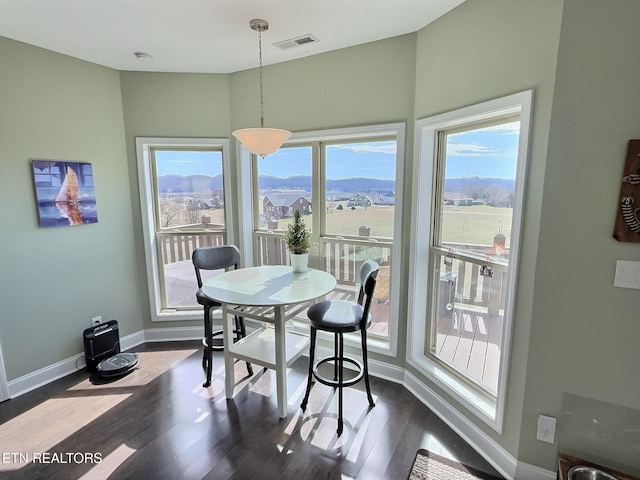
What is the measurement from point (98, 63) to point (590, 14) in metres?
3.62

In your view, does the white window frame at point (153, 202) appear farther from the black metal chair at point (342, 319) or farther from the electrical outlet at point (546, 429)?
the electrical outlet at point (546, 429)

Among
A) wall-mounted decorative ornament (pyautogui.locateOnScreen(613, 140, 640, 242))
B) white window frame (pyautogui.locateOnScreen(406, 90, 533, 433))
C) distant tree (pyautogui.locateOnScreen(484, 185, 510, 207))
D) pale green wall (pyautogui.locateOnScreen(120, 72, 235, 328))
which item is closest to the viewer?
wall-mounted decorative ornament (pyautogui.locateOnScreen(613, 140, 640, 242))

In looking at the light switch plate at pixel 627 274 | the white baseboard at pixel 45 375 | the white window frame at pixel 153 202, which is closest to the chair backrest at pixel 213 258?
the white window frame at pixel 153 202

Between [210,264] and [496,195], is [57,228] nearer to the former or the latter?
[210,264]

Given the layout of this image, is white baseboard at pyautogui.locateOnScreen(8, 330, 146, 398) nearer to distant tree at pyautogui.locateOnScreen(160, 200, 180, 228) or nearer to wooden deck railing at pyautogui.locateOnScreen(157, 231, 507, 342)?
wooden deck railing at pyautogui.locateOnScreen(157, 231, 507, 342)

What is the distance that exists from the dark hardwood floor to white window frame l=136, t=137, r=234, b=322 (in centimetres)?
81

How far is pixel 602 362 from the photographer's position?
1.61 m

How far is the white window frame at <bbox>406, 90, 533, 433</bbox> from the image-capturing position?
175 centimetres

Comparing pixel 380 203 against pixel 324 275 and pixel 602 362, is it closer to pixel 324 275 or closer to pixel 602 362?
pixel 324 275

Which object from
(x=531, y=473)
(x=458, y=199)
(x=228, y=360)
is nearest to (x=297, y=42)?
(x=458, y=199)

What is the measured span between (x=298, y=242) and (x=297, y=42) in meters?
1.61

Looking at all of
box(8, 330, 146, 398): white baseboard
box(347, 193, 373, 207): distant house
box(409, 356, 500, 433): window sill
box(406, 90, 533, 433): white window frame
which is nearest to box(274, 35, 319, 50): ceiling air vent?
box(406, 90, 533, 433): white window frame

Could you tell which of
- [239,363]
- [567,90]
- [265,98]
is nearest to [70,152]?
[265,98]

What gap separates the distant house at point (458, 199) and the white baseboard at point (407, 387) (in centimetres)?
144
